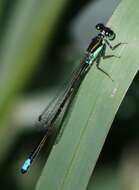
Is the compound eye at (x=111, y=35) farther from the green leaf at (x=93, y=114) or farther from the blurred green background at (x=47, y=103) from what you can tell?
the blurred green background at (x=47, y=103)

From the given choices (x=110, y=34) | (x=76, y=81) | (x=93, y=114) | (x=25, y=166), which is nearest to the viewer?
(x=93, y=114)

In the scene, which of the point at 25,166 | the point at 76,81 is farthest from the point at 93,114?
the point at 76,81

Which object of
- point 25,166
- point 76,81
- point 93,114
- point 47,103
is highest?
point 76,81

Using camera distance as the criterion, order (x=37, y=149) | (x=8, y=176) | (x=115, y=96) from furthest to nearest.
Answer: (x=8, y=176), (x=37, y=149), (x=115, y=96)

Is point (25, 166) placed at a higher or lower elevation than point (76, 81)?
lower

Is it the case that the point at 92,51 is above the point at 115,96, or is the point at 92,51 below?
above

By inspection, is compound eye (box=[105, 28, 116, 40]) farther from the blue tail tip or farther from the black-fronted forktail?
the blue tail tip

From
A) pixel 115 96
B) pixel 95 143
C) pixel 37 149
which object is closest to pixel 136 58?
pixel 115 96

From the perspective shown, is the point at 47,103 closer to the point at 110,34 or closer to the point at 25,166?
the point at 25,166

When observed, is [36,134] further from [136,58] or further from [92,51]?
[136,58]

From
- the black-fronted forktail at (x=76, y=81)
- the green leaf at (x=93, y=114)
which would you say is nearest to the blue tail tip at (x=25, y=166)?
the black-fronted forktail at (x=76, y=81)
